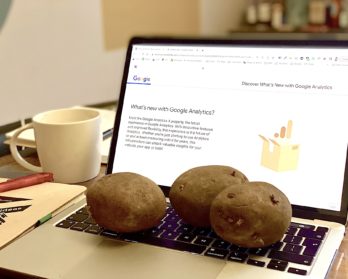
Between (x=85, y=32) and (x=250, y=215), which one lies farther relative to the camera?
(x=85, y=32)

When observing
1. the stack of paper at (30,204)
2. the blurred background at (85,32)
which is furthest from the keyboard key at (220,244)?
the blurred background at (85,32)

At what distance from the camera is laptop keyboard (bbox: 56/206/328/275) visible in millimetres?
515

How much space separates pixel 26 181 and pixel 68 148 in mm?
77

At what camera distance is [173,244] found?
0.56 metres

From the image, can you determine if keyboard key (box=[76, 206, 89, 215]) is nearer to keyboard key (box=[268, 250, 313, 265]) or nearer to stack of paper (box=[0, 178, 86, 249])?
stack of paper (box=[0, 178, 86, 249])

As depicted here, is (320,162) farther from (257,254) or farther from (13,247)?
(13,247)

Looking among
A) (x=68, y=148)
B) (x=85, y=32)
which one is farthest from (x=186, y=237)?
(x=85, y=32)

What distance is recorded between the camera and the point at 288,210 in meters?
0.53

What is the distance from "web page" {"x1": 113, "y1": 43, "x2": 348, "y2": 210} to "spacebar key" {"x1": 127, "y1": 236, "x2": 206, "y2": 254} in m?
0.14

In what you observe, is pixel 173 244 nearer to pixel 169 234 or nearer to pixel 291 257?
pixel 169 234

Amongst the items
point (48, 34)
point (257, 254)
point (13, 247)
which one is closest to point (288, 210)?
point (257, 254)

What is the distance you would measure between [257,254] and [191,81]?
28 centimetres

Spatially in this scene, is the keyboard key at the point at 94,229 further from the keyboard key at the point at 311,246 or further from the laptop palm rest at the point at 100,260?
the keyboard key at the point at 311,246

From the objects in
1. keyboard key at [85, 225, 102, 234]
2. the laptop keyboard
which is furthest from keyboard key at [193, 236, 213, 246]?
keyboard key at [85, 225, 102, 234]
